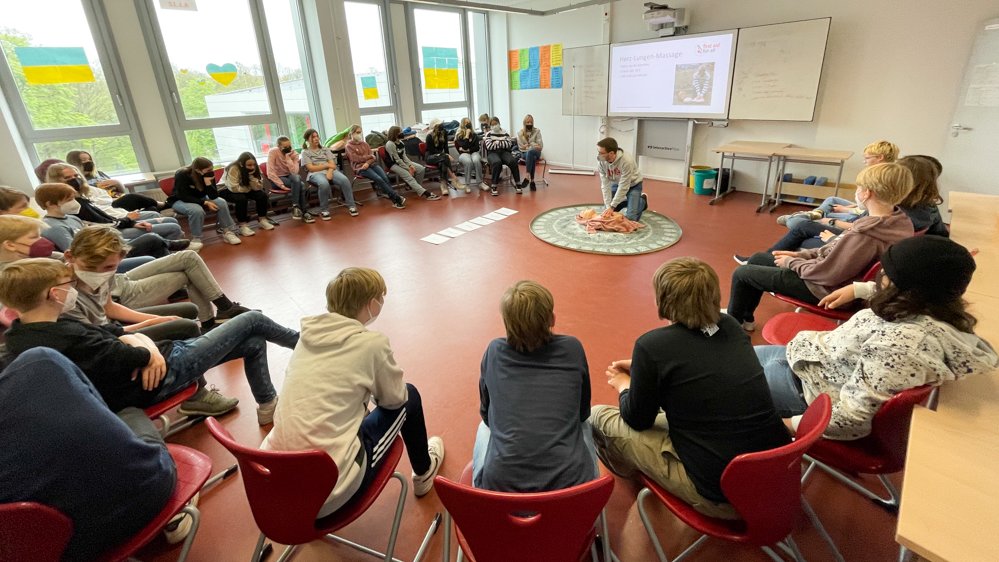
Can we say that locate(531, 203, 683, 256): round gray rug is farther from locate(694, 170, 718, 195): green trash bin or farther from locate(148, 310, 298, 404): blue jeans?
locate(148, 310, 298, 404): blue jeans

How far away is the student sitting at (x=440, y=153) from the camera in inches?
275

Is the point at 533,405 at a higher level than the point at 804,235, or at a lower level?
higher

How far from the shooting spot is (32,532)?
1.05m

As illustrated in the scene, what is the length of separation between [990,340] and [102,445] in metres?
2.75

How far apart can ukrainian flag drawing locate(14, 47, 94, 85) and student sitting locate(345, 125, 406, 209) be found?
2.77 metres

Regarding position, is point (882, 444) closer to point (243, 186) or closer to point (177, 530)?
point (177, 530)

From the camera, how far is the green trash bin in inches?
246

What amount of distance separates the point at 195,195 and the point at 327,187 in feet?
4.81

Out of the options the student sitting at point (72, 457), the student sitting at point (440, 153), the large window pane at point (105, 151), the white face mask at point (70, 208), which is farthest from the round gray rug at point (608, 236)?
the large window pane at point (105, 151)

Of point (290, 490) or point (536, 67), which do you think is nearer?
point (290, 490)

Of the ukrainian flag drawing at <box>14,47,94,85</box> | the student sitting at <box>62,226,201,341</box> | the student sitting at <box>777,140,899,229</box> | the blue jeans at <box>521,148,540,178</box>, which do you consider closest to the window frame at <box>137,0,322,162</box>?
the ukrainian flag drawing at <box>14,47,94,85</box>

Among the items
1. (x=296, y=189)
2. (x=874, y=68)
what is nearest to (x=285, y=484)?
(x=296, y=189)

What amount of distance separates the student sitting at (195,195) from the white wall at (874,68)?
20.8ft

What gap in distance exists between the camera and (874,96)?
5.11m
